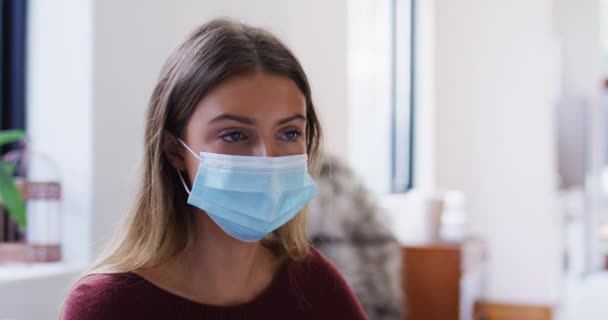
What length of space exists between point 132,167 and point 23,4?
0.57 metres

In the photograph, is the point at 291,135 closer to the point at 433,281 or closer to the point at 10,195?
the point at 10,195

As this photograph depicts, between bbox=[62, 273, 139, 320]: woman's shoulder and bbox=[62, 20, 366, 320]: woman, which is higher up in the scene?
bbox=[62, 20, 366, 320]: woman

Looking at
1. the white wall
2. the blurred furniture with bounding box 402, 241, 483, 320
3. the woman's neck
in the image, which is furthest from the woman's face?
the white wall

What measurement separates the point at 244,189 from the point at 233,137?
89 millimetres

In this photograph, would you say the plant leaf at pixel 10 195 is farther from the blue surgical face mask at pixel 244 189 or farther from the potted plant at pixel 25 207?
the blue surgical face mask at pixel 244 189

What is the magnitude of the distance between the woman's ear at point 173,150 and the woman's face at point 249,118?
0.03 m

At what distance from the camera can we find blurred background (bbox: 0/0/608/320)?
1899 mm

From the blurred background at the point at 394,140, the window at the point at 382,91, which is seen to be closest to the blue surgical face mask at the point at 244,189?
the blurred background at the point at 394,140

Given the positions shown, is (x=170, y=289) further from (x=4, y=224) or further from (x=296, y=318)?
(x=4, y=224)

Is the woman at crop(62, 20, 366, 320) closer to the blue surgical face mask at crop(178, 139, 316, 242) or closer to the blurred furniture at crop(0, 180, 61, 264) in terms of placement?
the blue surgical face mask at crop(178, 139, 316, 242)

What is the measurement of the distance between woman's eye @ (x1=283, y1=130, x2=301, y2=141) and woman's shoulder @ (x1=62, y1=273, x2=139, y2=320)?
31cm

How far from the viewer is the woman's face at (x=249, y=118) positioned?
3.43ft

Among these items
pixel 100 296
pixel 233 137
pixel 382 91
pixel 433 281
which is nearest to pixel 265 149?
pixel 233 137

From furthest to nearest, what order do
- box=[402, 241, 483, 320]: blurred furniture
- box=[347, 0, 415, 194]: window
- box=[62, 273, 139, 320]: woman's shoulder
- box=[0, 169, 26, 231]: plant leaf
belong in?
box=[347, 0, 415, 194]: window, box=[402, 241, 483, 320]: blurred furniture, box=[0, 169, 26, 231]: plant leaf, box=[62, 273, 139, 320]: woman's shoulder
